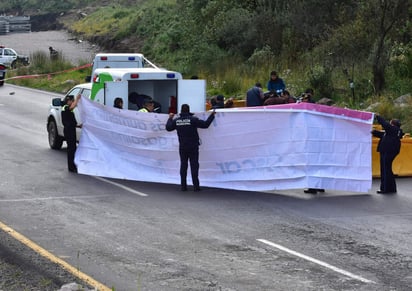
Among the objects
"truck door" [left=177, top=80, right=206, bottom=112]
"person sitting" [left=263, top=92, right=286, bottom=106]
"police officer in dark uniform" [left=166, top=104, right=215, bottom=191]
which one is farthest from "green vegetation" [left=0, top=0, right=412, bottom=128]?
"police officer in dark uniform" [left=166, top=104, right=215, bottom=191]

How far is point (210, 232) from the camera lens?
472 inches

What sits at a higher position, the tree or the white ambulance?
the tree

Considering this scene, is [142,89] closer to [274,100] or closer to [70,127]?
[70,127]

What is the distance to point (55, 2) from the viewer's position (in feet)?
→ 324

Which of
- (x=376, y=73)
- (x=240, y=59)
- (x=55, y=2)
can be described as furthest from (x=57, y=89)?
(x=55, y=2)

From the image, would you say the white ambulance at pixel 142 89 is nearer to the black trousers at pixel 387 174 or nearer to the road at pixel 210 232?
the road at pixel 210 232

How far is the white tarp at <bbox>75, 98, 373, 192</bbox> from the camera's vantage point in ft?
49.9

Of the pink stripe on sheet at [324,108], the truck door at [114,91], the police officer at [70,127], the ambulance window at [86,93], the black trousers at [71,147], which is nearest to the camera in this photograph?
the pink stripe on sheet at [324,108]

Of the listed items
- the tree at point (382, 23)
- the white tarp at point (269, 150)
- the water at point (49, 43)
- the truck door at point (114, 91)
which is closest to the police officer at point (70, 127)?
the truck door at point (114, 91)

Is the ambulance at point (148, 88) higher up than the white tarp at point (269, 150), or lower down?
higher up

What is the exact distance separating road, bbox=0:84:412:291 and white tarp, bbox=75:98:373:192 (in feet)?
1.02

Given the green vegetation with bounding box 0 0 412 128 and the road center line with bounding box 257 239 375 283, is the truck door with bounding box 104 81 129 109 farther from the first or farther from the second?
the green vegetation with bounding box 0 0 412 128

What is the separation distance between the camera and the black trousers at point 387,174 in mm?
15555

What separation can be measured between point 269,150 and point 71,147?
14.6ft
